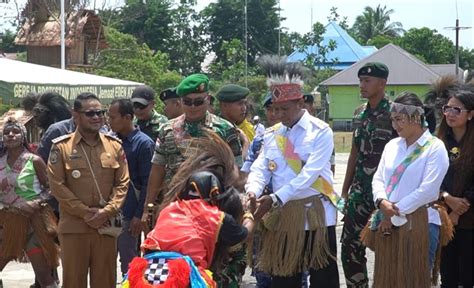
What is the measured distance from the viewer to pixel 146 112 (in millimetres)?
7789

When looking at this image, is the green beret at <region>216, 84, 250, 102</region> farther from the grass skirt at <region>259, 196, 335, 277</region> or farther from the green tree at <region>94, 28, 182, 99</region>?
the green tree at <region>94, 28, 182, 99</region>

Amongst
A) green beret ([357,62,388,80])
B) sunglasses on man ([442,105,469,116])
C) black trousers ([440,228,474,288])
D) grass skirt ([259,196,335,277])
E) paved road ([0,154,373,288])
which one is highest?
green beret ([357,62,388,80])

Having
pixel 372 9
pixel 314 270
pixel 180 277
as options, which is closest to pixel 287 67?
pixel 314 270

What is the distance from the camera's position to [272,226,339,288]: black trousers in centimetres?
588

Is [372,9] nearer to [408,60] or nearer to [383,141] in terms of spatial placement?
[408,60]

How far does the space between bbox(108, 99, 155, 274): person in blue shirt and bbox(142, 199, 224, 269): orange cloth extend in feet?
8.17

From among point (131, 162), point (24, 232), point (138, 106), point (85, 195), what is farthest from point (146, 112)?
point (85, 195)

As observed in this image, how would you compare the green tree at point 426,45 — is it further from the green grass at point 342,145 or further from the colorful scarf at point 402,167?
the colorful scarf at point 402,167

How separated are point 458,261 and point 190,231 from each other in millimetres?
3017

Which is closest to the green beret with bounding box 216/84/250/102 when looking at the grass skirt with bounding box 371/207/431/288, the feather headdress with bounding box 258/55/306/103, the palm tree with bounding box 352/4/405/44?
the feather headdress with bounding box 258/55/306/103

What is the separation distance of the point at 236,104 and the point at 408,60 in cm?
5693

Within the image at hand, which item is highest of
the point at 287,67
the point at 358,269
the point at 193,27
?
the point at 193,27

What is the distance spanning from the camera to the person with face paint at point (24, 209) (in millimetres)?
7195

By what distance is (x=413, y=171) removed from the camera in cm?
577
